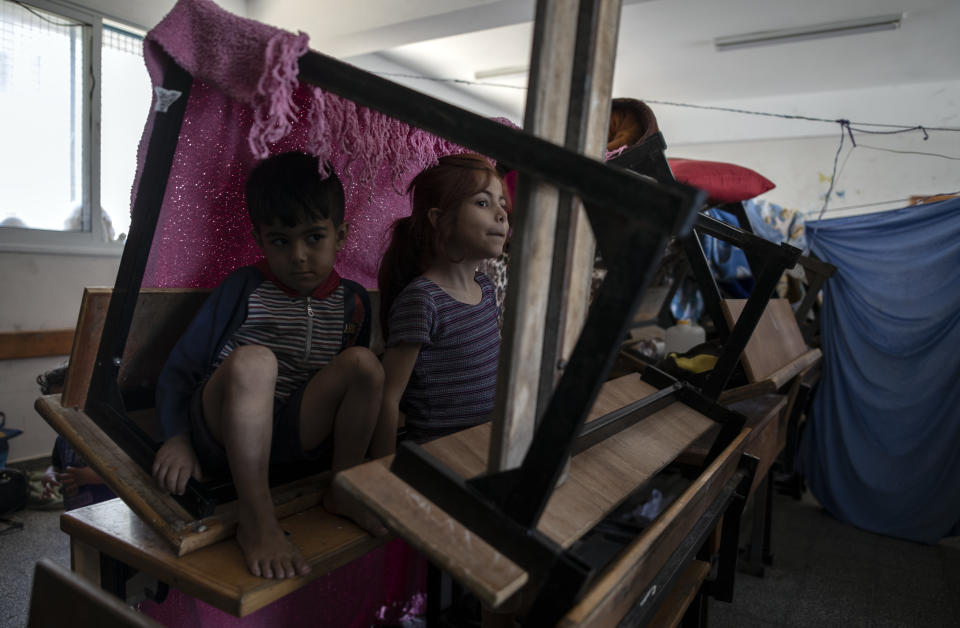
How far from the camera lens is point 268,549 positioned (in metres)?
0.87

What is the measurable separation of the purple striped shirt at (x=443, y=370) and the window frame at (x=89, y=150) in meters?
2.99

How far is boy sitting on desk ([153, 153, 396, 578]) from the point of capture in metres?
0.94

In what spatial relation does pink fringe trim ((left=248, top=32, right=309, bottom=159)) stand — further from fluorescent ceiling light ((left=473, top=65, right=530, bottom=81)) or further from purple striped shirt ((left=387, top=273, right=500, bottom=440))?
fluorescent ceiling light ((left=473, top=65, right=530, bottom=81))

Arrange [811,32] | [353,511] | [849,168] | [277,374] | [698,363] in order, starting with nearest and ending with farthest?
[353,511], [277,374], [698,363], [811,32], [849,168]

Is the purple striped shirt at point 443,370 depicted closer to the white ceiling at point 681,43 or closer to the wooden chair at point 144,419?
the wooden chair at point 144,419

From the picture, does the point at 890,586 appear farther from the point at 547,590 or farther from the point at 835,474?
the point at 547,590

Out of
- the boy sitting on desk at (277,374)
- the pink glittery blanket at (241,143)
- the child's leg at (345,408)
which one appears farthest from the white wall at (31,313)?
the child's leg at (345,408)

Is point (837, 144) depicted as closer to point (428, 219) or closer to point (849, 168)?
point (849, 168)

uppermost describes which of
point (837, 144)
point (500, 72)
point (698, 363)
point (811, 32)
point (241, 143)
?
point (811, 32)

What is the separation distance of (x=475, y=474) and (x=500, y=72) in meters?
6.87

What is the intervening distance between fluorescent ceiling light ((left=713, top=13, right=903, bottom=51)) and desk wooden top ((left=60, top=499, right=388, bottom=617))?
5.90m

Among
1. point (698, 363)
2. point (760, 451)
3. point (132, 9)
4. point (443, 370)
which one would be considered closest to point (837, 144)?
point (698, 363)

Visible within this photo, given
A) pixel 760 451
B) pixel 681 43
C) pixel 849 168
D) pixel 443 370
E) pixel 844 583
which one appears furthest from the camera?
pixel 849 168

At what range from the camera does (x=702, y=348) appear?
2209 mm
